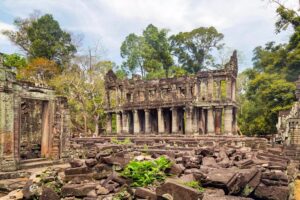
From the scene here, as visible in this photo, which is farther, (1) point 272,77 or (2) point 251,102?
(2) point 251,102

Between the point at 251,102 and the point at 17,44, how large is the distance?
33.8m

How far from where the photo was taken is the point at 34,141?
51.7ft

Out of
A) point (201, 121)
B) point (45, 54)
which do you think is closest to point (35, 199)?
point (201, 121)

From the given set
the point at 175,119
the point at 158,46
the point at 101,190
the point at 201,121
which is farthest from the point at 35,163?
the point at 158,46

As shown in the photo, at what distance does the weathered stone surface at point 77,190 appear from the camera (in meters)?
6.46

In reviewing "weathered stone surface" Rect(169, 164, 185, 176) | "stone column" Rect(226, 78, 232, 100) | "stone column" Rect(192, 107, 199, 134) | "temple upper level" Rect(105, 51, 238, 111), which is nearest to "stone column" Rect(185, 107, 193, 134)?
"stone column" Rect(192, 107, 199, 134)

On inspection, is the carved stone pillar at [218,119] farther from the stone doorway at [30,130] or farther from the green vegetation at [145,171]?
the green vegetation at [145,171]

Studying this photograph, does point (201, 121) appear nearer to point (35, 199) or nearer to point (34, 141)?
point (34, 141)

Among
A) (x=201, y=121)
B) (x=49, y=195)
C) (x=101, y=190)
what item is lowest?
(x=49, y=195)

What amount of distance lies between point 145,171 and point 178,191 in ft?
6.37

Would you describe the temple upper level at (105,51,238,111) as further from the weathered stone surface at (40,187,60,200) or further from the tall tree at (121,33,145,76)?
the weathered stone surface at (40,187,60,200)

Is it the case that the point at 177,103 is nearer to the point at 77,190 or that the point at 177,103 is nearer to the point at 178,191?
the point at 77,190

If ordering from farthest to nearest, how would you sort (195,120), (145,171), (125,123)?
1. (125,123)
2. (195,120)
3. (145,171)

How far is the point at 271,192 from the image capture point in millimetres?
6223
